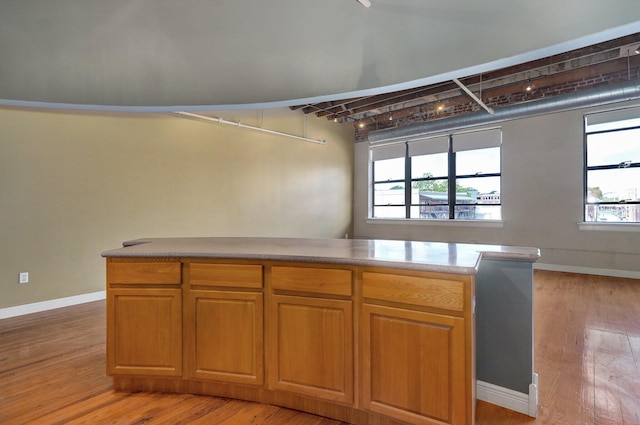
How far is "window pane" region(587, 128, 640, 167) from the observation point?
5.16m

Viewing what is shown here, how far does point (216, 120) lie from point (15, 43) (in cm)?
273

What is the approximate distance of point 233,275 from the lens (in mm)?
1935

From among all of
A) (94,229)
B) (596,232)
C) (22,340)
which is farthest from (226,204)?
(596,232)

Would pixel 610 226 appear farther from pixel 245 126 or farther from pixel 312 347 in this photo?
pixel 245 126

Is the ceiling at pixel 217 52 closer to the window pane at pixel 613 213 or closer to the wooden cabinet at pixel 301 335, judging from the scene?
the wooden cabinet at pixel 301 335

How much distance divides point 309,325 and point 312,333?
1.9 inches

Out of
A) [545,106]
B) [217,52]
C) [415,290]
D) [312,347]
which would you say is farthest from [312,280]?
[545,106]

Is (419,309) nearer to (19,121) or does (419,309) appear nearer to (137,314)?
(137,314)

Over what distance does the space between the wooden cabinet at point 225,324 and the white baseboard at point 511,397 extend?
1424 mm

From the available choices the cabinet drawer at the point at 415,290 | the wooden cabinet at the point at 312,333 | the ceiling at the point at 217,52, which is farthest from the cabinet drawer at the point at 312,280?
the ceiling at the point at 217,52

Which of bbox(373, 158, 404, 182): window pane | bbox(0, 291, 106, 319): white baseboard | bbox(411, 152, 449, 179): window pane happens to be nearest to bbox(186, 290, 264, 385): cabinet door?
bbox(0, 291, 106, 319): white baseboard

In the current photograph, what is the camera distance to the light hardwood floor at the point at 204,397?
183cm

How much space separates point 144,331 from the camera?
2053 mm

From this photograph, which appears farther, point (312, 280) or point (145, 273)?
point (145, 273)
